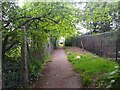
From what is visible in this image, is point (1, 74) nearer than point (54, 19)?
Yes

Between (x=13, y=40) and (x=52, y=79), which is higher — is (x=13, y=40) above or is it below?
above

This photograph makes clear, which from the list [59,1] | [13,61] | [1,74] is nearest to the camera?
[1,74]

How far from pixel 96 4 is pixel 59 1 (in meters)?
1.25

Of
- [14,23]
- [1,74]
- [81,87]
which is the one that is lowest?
[81,87]

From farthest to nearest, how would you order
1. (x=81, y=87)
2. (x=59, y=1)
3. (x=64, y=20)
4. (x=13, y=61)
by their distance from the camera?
(x=64, y=20), (x=59, y=1), (x=13, y=61), (x=81, y=87)

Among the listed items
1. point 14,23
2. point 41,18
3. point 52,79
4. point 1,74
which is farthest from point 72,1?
point 1,74

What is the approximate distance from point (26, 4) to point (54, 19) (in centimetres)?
102

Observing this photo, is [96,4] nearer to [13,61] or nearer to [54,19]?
[54,19]

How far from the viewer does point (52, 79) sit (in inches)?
275

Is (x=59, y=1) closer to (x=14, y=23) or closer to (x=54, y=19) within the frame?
(x=54, y=19)

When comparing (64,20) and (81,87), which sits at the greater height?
(64,20)

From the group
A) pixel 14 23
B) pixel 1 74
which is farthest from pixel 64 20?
pixel 1 74

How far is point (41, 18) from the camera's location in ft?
23.4

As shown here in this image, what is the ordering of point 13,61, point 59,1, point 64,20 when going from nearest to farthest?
point 13,61 < point 59,1 < point 64,20
